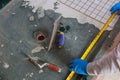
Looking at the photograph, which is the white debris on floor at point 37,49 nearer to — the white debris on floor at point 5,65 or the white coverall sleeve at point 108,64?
the white debris on floor at point 5,65

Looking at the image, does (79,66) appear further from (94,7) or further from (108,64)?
(94,7)

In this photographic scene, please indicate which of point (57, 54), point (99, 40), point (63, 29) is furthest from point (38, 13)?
point (99, 40)

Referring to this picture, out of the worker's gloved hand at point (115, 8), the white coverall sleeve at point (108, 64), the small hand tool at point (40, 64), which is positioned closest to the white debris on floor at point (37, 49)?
the small hand tool at point (40, 64)

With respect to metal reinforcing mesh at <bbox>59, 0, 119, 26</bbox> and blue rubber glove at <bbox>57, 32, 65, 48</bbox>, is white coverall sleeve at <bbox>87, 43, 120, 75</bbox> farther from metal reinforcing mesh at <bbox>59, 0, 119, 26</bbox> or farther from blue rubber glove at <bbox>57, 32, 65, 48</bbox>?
metal reinforcing mesh at <bbox>59, 0, 119, 26</bbox>

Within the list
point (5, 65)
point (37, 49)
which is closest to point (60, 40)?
point (37, 49)

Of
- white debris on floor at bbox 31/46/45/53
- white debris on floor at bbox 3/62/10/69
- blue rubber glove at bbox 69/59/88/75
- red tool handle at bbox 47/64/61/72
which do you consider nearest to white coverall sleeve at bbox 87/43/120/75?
blue rubber glove at bbox 69/59/88/75

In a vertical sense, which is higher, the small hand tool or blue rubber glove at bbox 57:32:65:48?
blue rubber glove at bbox 57:32:65:48

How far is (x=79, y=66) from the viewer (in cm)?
156

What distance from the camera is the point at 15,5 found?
185cm

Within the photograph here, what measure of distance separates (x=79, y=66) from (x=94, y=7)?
0.51 metres

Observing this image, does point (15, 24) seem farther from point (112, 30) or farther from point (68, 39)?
point (112, 30)

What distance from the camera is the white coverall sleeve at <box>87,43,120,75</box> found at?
1.32 meters

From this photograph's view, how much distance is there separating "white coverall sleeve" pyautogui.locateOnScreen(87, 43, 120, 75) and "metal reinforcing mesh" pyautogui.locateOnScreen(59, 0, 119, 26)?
1.49ft

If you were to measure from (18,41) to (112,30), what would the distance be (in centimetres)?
63
